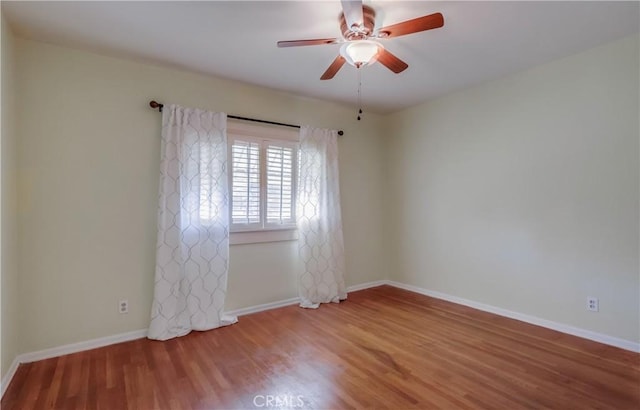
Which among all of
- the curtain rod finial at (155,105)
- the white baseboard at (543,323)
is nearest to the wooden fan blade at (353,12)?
the curtain rod finial at (155,105)

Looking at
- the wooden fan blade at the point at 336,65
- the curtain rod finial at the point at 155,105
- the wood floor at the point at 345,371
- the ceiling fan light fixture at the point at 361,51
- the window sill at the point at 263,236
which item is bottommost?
the wood floor at the point at 345,371

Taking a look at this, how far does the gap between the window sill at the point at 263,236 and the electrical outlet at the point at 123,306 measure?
1.05m

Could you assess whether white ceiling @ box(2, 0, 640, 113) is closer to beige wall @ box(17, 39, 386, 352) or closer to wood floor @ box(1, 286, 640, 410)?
beige wall @ box(17, 39, 386, 352)

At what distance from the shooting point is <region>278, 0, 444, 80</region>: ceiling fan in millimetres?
1825

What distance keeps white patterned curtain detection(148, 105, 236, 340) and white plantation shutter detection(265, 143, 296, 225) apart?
56 centimetres

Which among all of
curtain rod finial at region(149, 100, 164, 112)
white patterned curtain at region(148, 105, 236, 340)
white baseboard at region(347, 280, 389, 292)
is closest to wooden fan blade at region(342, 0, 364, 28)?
white patterned curtain at region(148, 105, 236, 340)

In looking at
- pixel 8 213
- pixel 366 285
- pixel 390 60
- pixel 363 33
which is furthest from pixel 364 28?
pixel 366 285

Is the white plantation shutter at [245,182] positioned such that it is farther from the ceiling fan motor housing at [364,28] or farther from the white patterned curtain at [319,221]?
the ceiling fan motor housing at [364,28]

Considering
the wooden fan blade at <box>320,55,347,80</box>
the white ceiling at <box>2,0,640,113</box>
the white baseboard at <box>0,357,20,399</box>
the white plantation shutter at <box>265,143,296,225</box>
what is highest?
the white ceiling at <box>2,0,640,113</box>

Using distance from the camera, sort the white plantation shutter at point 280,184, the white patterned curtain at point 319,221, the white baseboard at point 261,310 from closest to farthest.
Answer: the white baseboard at point 261,310 < the white plantation shutter at point 280,184 < the white patterned curtain at point 319,221

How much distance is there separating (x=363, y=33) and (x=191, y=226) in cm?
221

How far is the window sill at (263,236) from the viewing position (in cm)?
349

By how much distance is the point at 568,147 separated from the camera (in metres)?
2.96

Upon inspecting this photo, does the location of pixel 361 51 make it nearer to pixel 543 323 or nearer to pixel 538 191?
pixel 538 191
